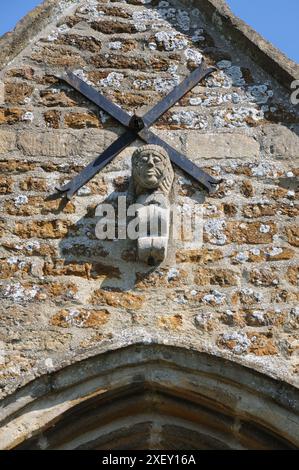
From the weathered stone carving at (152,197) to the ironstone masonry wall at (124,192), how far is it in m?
0.11

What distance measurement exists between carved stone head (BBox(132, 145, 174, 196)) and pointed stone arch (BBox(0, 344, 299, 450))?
0.88 metres

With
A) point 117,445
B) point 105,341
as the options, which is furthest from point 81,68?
point 117,445

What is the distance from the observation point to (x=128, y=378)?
5.41 m

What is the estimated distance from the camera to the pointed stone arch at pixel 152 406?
525 cm

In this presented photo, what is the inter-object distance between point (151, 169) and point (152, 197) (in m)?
0.15

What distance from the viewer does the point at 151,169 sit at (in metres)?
5.73

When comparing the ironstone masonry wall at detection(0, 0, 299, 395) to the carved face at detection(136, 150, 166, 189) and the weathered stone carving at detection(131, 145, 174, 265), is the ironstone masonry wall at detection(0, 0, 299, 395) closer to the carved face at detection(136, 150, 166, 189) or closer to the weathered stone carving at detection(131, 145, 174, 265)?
the weathered stone carving at detection(131, 145, 174, 265)

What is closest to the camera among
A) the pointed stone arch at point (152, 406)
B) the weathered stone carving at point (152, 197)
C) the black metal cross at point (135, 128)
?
the pointed stone arch at point (152, 406)

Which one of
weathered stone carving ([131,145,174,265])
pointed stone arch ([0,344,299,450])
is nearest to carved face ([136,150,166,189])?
weathered stone carving ([131,145,174,265])

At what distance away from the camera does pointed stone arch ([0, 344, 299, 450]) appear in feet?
17.2

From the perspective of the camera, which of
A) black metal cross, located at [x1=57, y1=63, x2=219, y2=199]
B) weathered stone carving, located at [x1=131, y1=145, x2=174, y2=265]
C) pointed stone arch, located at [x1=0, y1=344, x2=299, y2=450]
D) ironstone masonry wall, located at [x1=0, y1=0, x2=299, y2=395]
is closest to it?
pointed stone arch, located at [x1=0, y1=344, x2=299, y2=450]

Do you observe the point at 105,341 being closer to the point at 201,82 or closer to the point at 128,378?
the point at 128,378

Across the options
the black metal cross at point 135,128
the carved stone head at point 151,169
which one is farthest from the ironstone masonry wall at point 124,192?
the carved stone head at point 151,169

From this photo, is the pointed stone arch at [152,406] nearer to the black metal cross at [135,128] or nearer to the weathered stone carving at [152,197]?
the weathered stone carving at [152,197]
